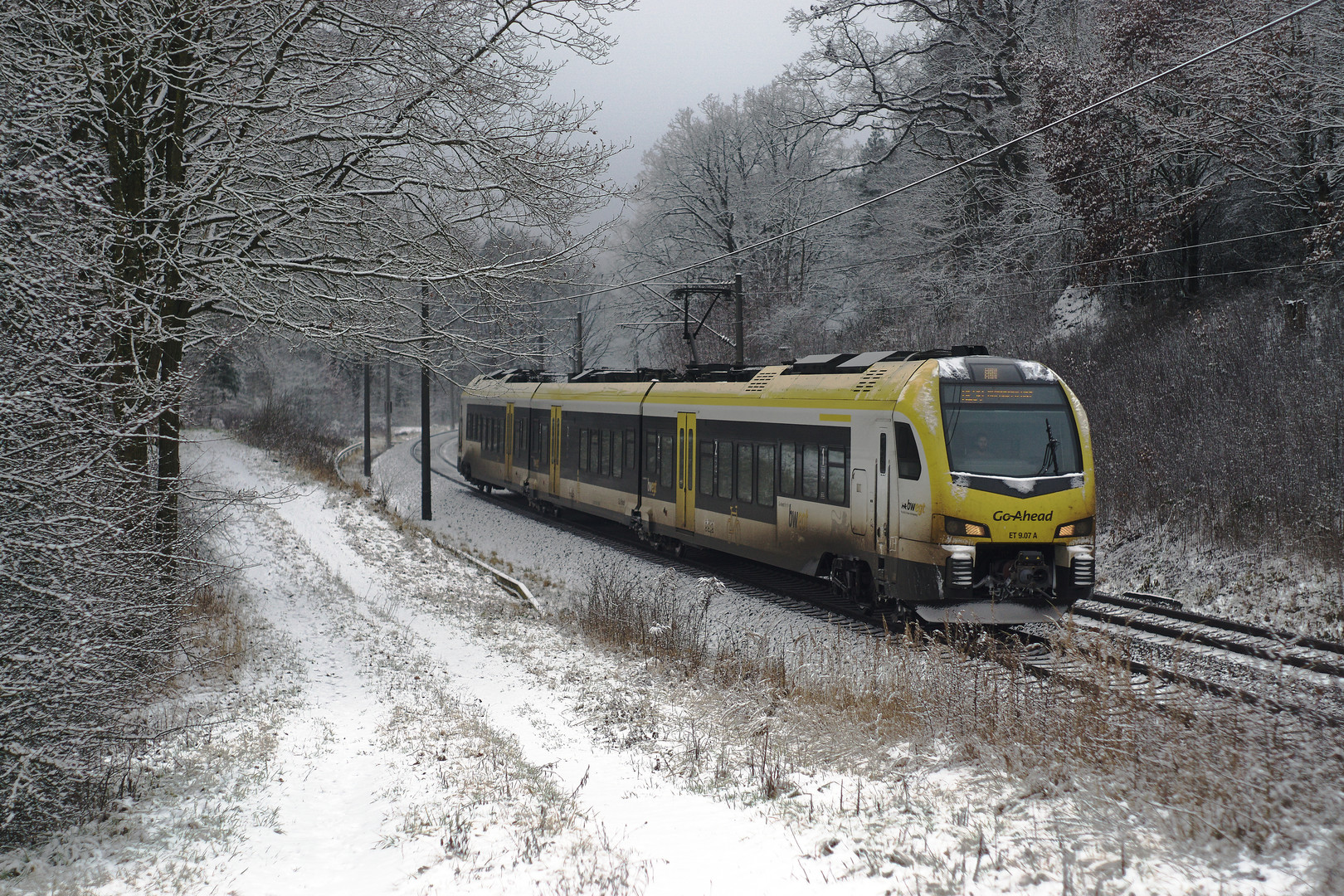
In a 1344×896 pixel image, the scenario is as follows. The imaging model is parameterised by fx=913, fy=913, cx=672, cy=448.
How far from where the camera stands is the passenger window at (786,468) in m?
12.6

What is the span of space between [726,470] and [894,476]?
436 centimetres

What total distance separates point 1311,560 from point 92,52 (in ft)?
44.3

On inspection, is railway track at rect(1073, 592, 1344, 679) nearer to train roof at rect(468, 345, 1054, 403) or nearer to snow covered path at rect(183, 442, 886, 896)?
train roof at rect(468, 345, 1054, 403)

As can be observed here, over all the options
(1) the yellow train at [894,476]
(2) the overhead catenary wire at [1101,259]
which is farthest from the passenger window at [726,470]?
(2) the overhead catenary wire at [1101,259]

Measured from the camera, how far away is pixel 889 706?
7.11 metres

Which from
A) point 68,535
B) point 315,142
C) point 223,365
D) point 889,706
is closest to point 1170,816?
point 889,706

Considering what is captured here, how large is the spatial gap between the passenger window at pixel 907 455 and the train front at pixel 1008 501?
244 mm

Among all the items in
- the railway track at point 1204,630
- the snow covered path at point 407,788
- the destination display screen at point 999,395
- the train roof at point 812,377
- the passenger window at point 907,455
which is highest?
the train roof at point 812,377

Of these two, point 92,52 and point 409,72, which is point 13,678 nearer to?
point 92,52

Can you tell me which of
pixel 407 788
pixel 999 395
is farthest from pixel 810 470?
pixel 407 788

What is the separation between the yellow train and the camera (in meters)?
9.61

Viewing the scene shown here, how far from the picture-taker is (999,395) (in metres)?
10.1

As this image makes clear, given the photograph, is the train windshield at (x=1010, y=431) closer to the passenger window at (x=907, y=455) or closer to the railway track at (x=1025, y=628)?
the passenger window at (x=907, y=455)

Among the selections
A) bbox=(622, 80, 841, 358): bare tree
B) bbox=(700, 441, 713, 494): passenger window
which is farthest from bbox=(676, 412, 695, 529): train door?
bbox=(622, 80, 841, 358): bare tree
